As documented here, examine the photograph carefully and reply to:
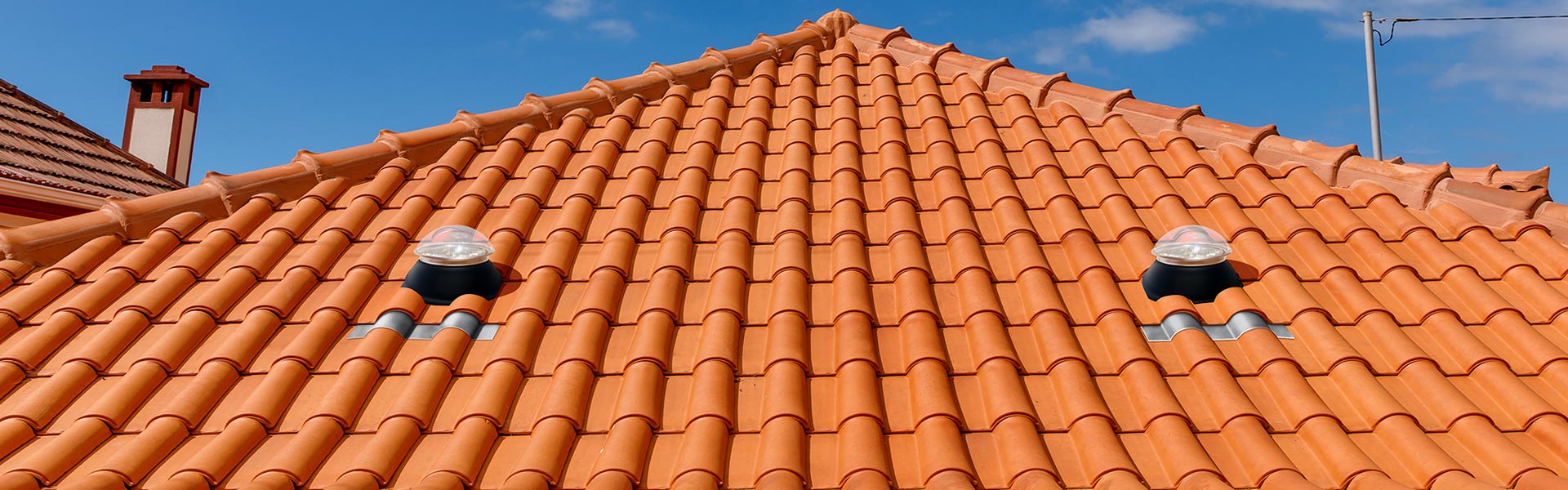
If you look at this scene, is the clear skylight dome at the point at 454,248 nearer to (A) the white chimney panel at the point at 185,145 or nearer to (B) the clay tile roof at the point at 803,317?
(B) the clay tile roof at the point at 803,317

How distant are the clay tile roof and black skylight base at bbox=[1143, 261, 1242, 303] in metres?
0.11

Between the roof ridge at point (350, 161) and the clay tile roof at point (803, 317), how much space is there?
3cm

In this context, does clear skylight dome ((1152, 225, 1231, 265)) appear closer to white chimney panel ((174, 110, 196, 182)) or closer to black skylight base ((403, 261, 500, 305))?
black skylight base ((403, 261, 500, 305))

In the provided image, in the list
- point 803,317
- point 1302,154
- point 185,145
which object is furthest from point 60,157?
point 1302,154

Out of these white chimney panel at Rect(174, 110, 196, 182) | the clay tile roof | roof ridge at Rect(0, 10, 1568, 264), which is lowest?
the clay tile roof

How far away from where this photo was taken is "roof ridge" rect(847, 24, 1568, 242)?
672cm

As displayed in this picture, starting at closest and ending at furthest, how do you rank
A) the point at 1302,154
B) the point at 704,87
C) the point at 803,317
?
the point at 803,317 → the point at 1302,154 → the point at 704,87

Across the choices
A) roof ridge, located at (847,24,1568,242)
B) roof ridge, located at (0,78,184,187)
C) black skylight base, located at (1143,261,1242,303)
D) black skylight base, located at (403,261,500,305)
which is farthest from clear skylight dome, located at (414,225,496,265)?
roof ridge, located at (0,78,184,187)

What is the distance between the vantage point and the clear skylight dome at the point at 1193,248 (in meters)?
5.51

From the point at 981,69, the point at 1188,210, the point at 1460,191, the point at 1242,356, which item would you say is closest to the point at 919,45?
the point at 981,69

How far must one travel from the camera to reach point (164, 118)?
1644cm

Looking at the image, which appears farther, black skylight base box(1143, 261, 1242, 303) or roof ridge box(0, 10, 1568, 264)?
roof ridge box(0, 10, 1568, 264)

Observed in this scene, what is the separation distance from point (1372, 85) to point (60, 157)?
54.4 feet

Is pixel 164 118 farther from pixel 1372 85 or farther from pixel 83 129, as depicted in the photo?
pixel 1372 85
